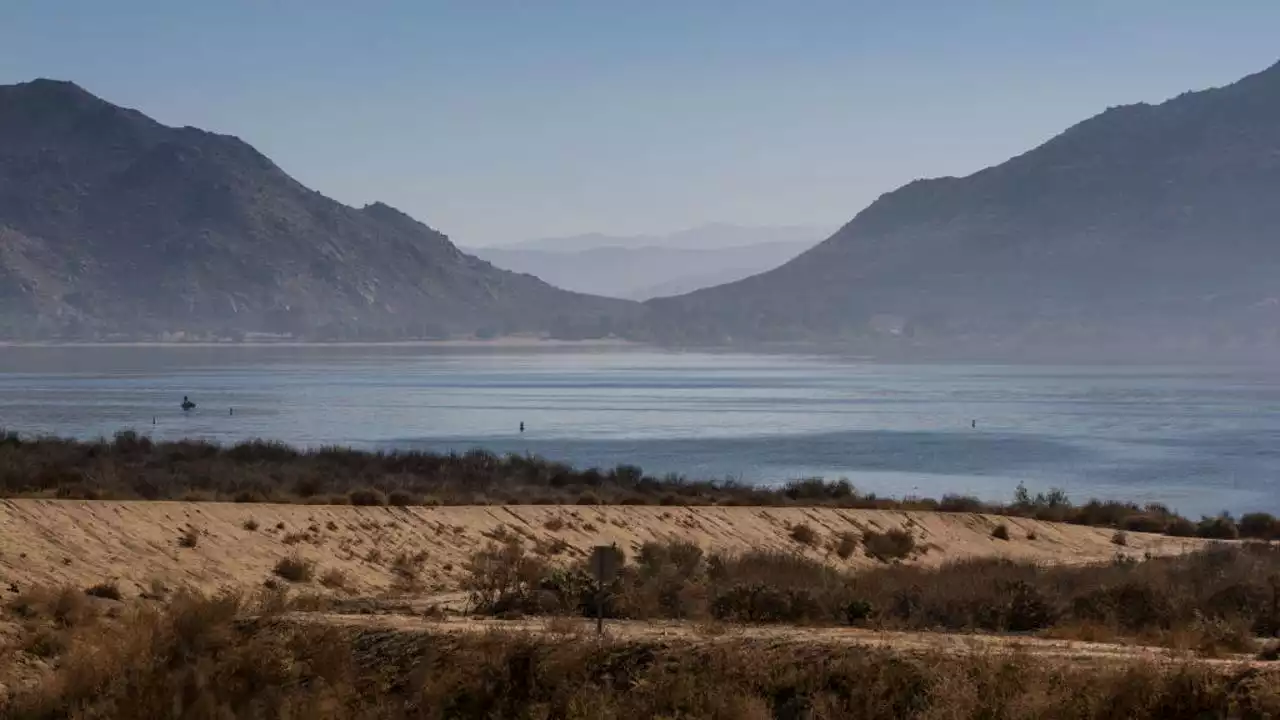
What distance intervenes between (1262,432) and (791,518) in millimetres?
75352

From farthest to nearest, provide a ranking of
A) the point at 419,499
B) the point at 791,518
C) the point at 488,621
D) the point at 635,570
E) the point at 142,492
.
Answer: the point at 791,518
the point at 419,499
the point at 142,492
the point at 635,570
the point at 488,621

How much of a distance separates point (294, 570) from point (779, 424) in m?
82.5

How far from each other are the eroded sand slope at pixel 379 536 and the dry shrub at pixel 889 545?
1.17 ft

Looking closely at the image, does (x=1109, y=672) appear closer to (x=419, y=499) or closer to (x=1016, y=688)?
(x=1016, y=688)

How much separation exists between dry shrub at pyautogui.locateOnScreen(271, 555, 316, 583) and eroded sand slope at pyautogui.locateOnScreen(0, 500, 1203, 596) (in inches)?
8.9

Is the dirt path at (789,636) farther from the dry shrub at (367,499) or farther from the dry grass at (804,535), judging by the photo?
the dry grass at (804,535)

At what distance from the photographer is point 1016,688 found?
13.2m

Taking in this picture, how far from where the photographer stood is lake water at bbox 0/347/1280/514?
72312 millimetres

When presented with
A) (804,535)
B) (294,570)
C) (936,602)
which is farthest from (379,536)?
(936,602)

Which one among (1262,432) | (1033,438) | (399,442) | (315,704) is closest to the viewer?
(315,704)

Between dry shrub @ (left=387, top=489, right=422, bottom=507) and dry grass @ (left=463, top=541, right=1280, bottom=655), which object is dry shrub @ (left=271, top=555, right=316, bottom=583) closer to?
dry grass @ (left=463, top=541, right=1280, bottom=655)

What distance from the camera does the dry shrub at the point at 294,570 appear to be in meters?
24.8

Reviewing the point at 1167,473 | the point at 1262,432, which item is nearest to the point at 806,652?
the point at 1167,473

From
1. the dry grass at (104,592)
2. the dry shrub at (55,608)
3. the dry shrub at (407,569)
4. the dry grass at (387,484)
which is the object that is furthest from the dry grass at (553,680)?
the dry grass at (387,484)
